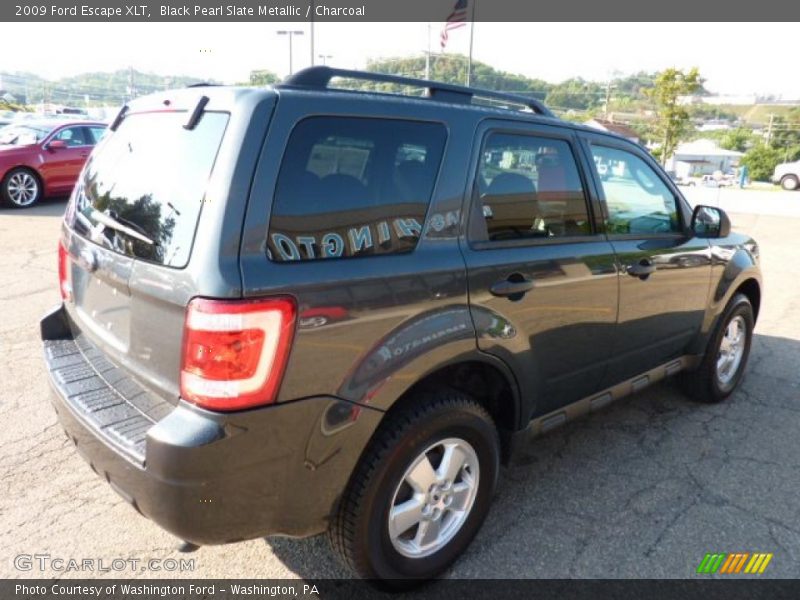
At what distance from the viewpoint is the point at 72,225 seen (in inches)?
105

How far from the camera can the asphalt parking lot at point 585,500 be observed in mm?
2586

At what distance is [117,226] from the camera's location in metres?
2.23

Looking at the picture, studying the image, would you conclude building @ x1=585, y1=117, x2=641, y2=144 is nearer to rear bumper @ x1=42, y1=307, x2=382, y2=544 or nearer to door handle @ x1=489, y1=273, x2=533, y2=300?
door handle @ x1=489, y1=273, x2=533, y2=300

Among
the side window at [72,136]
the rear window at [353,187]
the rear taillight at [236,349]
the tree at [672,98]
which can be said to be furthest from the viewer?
the tree at [672,98]

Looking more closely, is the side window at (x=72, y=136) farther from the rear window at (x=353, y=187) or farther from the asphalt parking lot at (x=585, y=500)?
the rear window at (x=353, y=187)

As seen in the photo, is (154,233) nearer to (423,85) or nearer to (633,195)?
(423,85)

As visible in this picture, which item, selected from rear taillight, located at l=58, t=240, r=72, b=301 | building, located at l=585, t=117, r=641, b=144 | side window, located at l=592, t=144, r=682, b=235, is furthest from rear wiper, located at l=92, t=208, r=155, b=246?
building, located at l=585, t=117, r=641, b=144

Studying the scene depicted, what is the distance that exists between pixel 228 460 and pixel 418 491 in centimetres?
84

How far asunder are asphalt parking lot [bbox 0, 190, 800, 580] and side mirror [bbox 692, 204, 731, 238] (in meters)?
1.22

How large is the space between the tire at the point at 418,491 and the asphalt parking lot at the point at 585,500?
0.23 meters

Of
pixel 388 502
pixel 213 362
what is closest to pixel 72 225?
pixel 213 362

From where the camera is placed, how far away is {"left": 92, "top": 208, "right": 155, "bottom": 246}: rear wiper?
Answer: 2078 mm

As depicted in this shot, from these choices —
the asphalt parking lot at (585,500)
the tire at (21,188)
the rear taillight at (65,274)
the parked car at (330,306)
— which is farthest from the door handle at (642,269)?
the tire at (21,188)

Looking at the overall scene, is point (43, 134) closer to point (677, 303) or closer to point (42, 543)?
point (42, 543)
